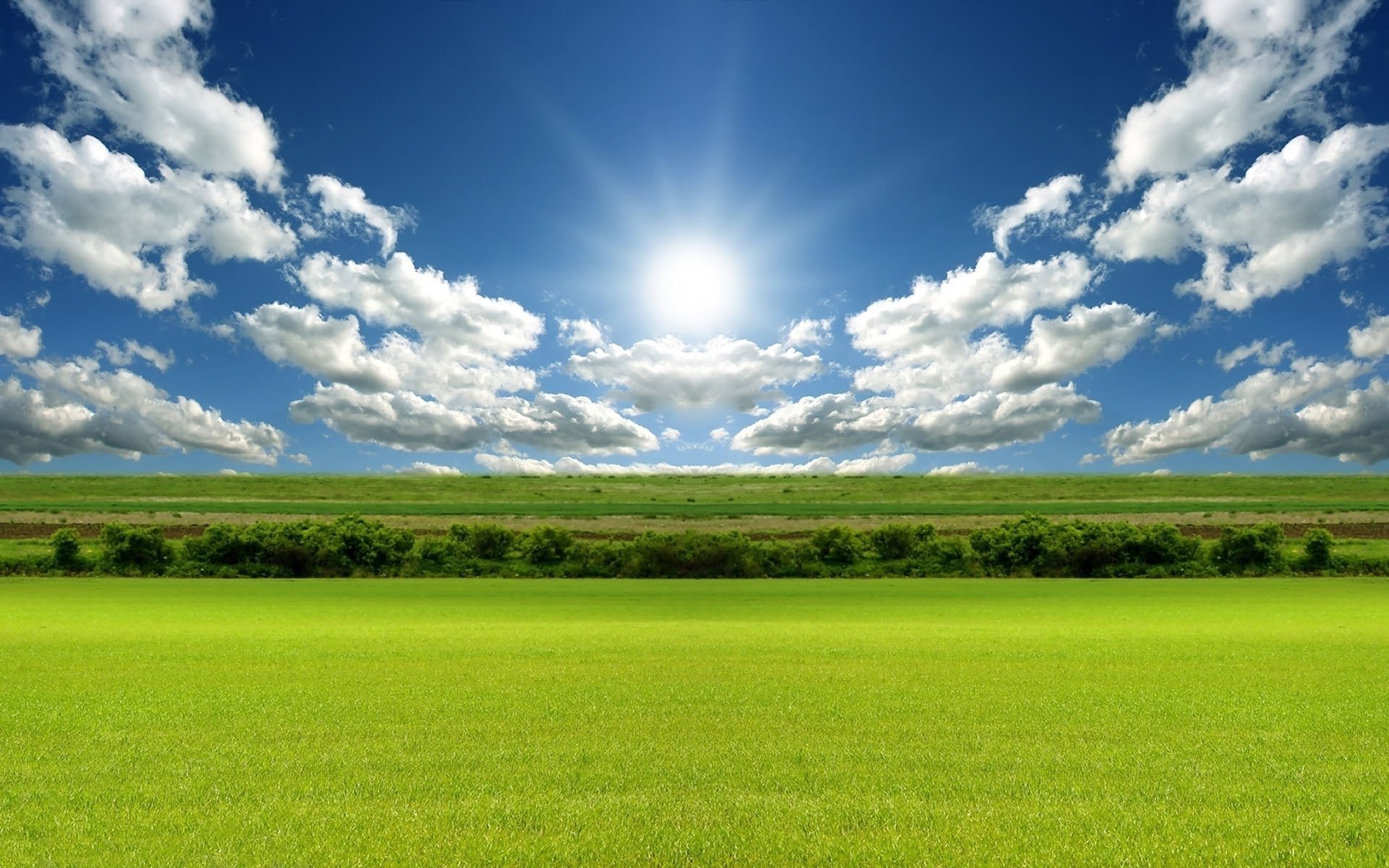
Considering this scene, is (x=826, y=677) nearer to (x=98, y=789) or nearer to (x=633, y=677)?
(x=633, y=677)

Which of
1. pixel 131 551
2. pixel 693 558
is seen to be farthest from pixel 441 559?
pixel 131 551

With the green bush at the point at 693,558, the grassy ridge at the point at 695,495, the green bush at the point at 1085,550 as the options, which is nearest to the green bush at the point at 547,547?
the green bush at the point at 693,558

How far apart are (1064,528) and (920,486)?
78076 mm

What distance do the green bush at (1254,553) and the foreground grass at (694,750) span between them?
35411 millimetres

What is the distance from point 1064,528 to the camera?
46.6 metres

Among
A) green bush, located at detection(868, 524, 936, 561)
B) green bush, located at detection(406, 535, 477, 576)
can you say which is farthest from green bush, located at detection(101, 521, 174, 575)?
green bush, located at detection(868, 524, 936, 561)

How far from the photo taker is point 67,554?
43.9m

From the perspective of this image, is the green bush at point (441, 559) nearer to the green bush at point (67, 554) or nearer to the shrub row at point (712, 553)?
the shrub row at point (712, 553)

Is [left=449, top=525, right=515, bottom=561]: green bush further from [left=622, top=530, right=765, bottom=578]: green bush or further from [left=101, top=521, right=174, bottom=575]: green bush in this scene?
[left=101, top=521, right=174, bottom=575]: green bush

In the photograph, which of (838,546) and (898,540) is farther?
(898,540)

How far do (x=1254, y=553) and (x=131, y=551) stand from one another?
72.0 meters

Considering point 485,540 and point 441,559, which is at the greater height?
point 485,540

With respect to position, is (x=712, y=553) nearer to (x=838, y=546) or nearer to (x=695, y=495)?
(x=838, y=546)

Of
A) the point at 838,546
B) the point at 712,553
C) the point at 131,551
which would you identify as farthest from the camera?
the point at 838,546
